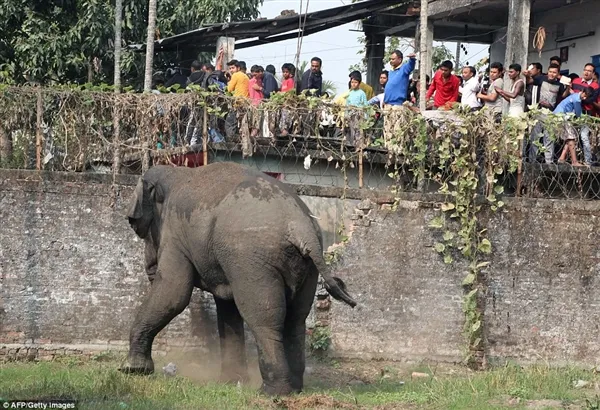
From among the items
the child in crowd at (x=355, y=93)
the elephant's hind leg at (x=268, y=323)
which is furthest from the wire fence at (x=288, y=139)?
the elephant's hind leg at (x=268, y=323)

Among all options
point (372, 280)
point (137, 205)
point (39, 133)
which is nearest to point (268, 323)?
point (137, 205)

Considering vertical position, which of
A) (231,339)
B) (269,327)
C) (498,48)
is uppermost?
(498,48)

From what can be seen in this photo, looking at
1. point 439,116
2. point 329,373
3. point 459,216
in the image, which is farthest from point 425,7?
point 329,373

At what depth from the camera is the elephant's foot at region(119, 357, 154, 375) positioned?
1080 centimetres

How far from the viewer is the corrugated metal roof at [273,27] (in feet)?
59.9

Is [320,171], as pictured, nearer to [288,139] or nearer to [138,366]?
[288,139]

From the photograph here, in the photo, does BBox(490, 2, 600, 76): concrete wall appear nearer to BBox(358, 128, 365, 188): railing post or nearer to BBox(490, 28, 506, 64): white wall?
BBox(490, 28, 506, 64): white wall

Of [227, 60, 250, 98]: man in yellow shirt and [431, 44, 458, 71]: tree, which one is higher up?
[431, 44, 458, 71]: tree

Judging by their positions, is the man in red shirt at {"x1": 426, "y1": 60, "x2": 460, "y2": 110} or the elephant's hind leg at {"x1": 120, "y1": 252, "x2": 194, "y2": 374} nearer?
the elephant's hind leg at {"x1": 120, "y1": 252, "x2": 194, "y2": 374}

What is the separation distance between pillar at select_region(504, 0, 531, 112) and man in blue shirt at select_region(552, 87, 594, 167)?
151 cm

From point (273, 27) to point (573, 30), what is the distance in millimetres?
5591

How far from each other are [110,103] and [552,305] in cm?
624

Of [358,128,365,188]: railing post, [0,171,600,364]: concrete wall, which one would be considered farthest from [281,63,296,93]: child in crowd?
[0,171,600,364]: concrete wall

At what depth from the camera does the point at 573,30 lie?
1923 centimetres
